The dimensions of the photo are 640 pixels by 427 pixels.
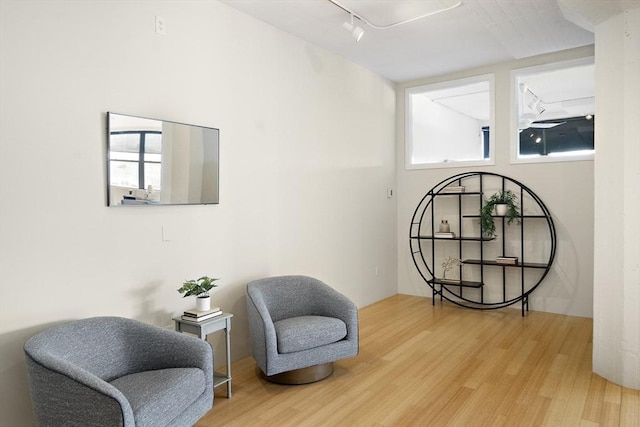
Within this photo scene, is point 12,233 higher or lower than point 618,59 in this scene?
lower

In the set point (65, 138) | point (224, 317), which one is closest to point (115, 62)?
point (65, 138)

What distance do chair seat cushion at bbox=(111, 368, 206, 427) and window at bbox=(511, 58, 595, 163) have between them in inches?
184

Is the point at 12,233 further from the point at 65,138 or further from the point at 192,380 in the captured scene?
the point at 192,380

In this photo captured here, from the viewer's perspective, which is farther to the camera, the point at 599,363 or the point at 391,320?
the point at 391,320

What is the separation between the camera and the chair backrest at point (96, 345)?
2.28 meters

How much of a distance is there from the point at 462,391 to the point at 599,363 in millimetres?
1151

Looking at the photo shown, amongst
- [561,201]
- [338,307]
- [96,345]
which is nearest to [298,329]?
[338,307]

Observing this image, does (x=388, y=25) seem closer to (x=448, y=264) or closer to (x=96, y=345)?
(x=448, y=264)

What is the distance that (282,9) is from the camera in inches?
152

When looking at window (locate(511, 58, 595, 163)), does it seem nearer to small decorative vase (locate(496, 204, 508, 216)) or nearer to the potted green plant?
the potted green plant

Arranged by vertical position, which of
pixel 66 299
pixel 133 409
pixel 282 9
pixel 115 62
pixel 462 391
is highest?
pixel 282 9

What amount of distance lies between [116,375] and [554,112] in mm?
5352

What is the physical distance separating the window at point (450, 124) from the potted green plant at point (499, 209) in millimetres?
495

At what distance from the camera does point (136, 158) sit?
3025 millimetres
